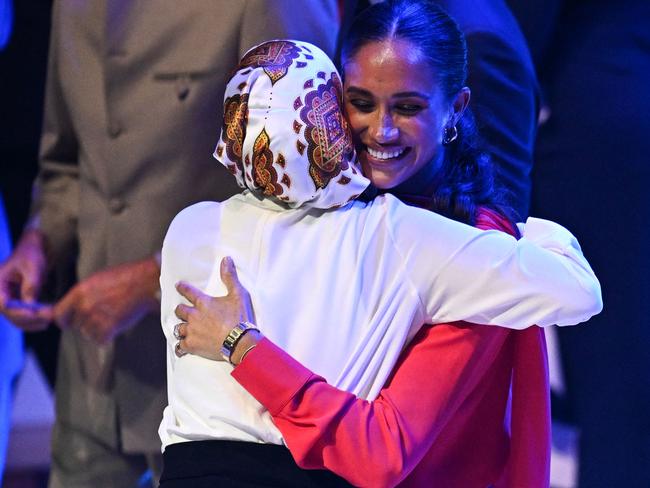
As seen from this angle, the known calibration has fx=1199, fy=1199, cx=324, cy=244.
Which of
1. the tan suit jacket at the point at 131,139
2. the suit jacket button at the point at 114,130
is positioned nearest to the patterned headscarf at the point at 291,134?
the tan suit jacket at the point at 131,139

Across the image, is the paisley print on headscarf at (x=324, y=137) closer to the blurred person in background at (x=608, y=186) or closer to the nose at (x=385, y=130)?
the nose at (x=385, y=130)

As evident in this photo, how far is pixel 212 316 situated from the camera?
6.04ft

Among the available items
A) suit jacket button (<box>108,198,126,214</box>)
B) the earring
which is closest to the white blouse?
the earring

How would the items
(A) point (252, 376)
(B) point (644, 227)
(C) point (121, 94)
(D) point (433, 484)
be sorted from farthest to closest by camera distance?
(B) point (644, 227), (C) point (121, 94), (D) point (433, 484), (A) point (252, 376)

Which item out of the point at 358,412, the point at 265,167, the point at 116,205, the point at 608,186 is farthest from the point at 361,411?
the point at 608,186

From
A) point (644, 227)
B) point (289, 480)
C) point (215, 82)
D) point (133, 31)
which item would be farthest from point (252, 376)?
point (644, 227)

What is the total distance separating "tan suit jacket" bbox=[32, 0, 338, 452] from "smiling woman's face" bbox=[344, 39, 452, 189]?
0.38m

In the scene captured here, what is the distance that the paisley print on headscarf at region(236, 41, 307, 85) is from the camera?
1.85 metres

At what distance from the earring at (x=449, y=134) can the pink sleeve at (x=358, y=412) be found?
1.31ft

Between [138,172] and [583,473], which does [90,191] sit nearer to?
[138,172]

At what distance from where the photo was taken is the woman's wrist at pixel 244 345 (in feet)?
5.86

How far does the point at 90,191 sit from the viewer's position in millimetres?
2594

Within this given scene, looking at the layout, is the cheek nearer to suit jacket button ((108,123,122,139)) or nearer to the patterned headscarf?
the patterned headscarf

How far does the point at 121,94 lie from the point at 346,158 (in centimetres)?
79
